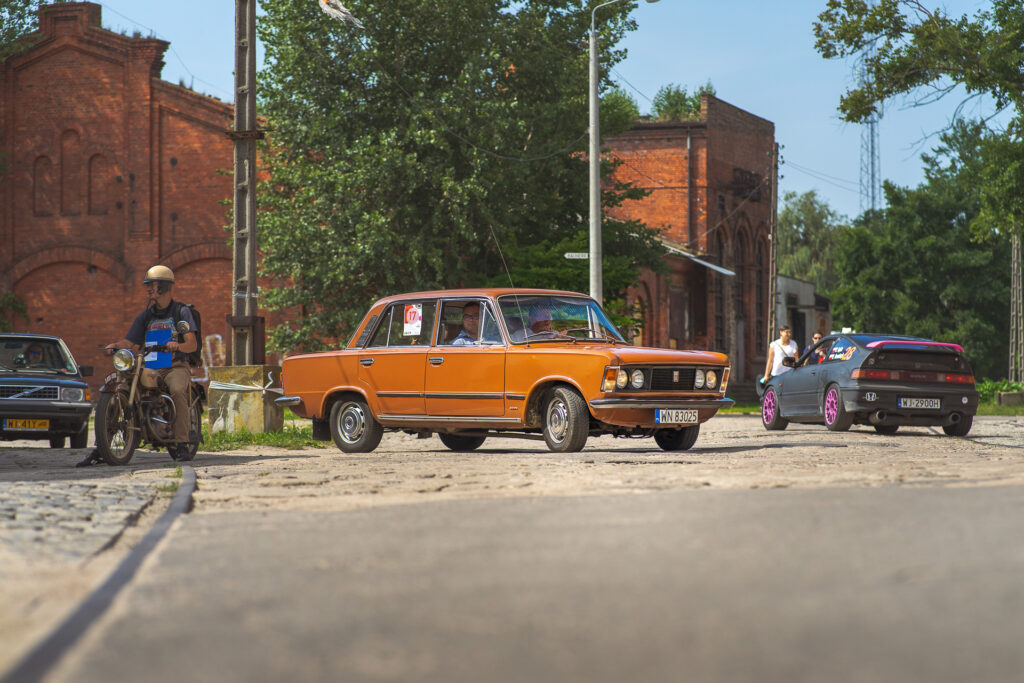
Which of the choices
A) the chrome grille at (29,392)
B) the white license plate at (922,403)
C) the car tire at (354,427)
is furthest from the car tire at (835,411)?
the chrome grille at (29,392)

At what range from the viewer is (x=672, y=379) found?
12.5m

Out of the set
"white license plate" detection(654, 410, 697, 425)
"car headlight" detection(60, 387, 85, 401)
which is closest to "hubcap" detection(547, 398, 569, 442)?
"white license plate" detection(654, 410, 697, 425)

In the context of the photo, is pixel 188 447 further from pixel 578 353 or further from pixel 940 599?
pixel 940 599

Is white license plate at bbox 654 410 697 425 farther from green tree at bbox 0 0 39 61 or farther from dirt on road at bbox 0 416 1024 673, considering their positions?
green tree at bbox 0 0 39 61

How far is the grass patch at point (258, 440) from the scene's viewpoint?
15.9 meters

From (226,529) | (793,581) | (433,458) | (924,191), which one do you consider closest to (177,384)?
(433,458)

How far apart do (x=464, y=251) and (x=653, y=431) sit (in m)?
19.6

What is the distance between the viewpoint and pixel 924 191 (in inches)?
2726

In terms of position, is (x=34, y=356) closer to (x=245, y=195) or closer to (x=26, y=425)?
(x=26, y=425)

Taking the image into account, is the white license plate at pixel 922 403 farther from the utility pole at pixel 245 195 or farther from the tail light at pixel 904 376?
the utility pole at pixel 245 195

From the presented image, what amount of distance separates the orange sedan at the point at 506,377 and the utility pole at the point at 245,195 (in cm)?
513

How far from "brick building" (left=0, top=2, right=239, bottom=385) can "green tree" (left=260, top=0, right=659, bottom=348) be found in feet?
19.1

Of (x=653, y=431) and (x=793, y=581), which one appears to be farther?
(x=653, y=431)

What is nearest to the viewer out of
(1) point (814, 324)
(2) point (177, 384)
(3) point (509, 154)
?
(2) point (177, 384)
